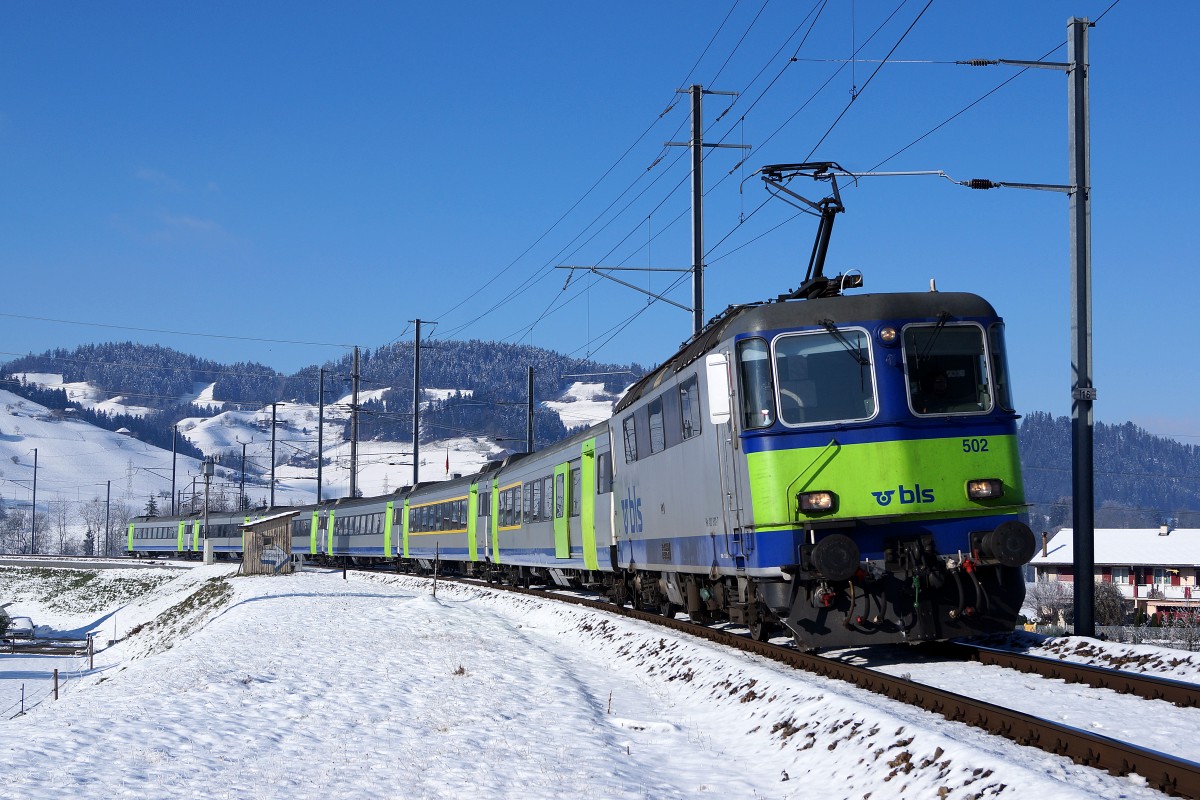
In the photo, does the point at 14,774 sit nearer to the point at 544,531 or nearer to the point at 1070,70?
the point at 1070,70

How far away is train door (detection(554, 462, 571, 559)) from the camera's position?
26.1 metres

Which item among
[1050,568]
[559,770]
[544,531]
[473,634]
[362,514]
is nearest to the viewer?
[559,770]

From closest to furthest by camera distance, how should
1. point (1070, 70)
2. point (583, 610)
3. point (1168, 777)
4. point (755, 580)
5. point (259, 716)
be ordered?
point (1168, 777), point (259, 716), point (755, 580), point (1070, 70), point (583, 610)

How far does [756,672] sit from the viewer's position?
11.8 meters

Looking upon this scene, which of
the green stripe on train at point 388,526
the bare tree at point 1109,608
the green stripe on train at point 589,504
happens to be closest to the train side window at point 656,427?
the green stripe on train at point 589,504

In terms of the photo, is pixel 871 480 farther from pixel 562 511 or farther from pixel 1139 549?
pixel 1139 549

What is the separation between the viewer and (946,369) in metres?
12.3

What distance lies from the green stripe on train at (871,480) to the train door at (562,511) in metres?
14.3

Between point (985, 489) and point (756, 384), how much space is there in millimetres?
2440

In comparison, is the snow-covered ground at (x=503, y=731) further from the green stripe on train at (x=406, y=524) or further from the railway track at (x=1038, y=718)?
the green stripe on train at (x=406, y=524)

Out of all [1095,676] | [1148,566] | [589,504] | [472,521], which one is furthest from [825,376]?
[1148,566]

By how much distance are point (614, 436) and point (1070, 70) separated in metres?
9.17

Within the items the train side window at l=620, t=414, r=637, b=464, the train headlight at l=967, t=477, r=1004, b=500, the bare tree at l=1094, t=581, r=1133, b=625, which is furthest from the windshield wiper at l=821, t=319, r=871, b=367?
the bare tree at l=1094, t=581, r=1133, b=625

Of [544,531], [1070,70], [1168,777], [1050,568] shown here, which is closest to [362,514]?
[544,531]
